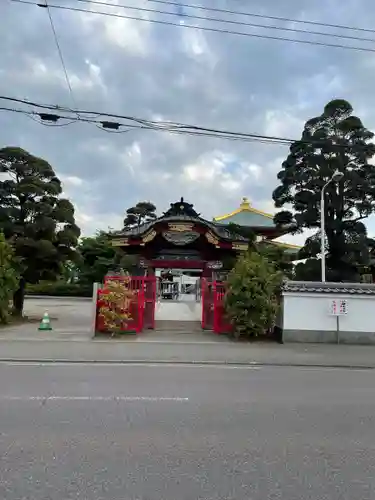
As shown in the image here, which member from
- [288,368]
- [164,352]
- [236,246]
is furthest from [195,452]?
[236,246]

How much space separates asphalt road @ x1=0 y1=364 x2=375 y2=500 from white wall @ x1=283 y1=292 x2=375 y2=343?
598 cm

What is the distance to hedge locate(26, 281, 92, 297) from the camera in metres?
45.5

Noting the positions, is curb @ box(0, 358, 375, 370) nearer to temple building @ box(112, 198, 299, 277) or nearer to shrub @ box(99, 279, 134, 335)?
shrub @ box(99, 279, 134, 335)

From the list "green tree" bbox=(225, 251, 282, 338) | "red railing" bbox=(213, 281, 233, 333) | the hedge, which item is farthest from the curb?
the hedge

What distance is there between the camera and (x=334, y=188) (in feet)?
72.4

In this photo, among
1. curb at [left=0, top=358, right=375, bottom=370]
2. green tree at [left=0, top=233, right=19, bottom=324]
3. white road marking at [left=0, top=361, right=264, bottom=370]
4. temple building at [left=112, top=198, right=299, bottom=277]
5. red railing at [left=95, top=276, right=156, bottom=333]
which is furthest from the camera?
temple building at [left=112, top=198, right=299, bottom=277]

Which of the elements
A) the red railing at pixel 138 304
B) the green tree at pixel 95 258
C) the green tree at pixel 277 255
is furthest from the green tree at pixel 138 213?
the red railing at pixel 138 304

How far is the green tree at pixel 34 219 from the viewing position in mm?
19109

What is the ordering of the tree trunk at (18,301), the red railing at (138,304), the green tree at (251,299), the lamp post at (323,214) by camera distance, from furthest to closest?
the tree trunk at (18,301) → the lamp post at (323,214) → the red railing at (138,304) → the green tree at (251,299)

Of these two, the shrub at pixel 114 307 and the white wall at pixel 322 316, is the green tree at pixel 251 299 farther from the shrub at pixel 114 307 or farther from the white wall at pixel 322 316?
the shrub at pixel 114 307

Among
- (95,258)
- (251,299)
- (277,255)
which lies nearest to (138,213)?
(95,258)

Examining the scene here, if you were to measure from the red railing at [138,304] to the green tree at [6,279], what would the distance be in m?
3.72

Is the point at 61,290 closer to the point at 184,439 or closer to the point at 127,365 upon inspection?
the point at 127,365

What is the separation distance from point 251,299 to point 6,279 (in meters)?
8.65
